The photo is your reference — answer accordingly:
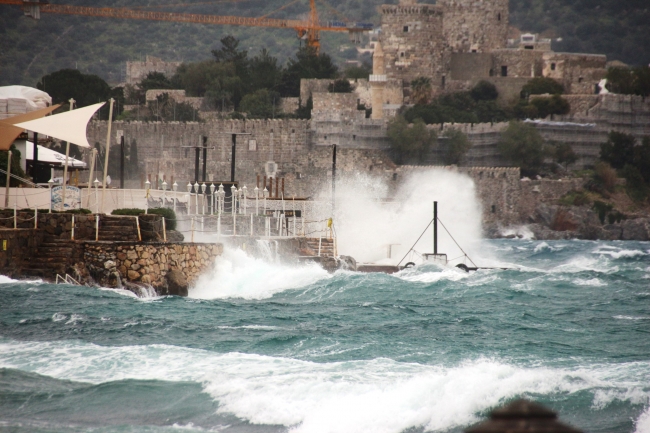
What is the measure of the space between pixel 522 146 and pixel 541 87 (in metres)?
8.58

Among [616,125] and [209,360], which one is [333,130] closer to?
[616,125]

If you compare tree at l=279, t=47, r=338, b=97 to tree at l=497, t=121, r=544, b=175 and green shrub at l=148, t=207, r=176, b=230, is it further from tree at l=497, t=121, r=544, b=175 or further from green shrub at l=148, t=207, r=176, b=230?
green shrub at l=148, t=207, r=176, b=230

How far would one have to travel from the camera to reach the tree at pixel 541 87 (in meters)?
70.9

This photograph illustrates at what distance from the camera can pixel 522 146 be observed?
63.7 m

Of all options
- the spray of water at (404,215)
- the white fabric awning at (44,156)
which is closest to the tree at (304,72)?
the spray of water at (404,215)

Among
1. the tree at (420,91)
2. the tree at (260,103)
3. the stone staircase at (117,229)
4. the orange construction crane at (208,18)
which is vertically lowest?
the stone staircase at (117,229)

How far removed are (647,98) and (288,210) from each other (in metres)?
39.7

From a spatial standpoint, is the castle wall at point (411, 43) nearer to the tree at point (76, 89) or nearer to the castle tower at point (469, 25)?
the castle tower at point (469, 25)

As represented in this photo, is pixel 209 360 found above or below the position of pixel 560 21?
below

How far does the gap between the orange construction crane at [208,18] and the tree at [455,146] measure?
25833 millimetres

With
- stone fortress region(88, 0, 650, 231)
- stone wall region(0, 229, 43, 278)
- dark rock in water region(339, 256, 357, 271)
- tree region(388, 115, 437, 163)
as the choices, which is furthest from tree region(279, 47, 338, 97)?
stone wall region(0, 229, 43, 278)

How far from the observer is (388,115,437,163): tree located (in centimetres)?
6262

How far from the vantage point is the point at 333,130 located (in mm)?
61781

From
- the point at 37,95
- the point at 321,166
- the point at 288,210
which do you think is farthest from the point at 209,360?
the point at 321,166
